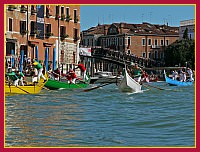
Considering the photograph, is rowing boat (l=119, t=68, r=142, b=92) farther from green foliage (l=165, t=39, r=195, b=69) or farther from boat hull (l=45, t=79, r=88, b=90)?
green foliage (l=165, t=39, r=195, b=69)

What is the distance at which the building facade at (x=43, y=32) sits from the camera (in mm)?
15039

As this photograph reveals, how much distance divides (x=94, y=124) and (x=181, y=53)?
62.9 ft

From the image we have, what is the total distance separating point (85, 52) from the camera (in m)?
22.5

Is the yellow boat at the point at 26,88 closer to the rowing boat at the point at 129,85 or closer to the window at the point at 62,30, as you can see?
the rowing boat at the point at 129,85

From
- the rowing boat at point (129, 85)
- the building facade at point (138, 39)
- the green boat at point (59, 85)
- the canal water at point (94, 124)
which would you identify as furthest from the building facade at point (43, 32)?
the building facade at point (138, 39)

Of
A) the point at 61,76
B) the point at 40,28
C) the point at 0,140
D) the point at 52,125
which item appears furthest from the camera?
the point at 40,28

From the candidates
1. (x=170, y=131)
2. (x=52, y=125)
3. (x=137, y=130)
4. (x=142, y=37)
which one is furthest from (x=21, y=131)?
(x=142, y=37)

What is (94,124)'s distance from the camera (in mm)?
4805

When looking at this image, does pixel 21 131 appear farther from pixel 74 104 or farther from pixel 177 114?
pixel 74 104

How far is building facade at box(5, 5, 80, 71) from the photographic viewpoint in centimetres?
1504

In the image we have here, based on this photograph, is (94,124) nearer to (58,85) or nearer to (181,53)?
(58,85)

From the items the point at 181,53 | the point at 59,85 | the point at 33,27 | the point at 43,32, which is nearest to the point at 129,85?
the point at 59,85

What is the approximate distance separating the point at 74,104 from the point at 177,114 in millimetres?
1758

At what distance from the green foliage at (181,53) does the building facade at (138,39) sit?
6.68ft
